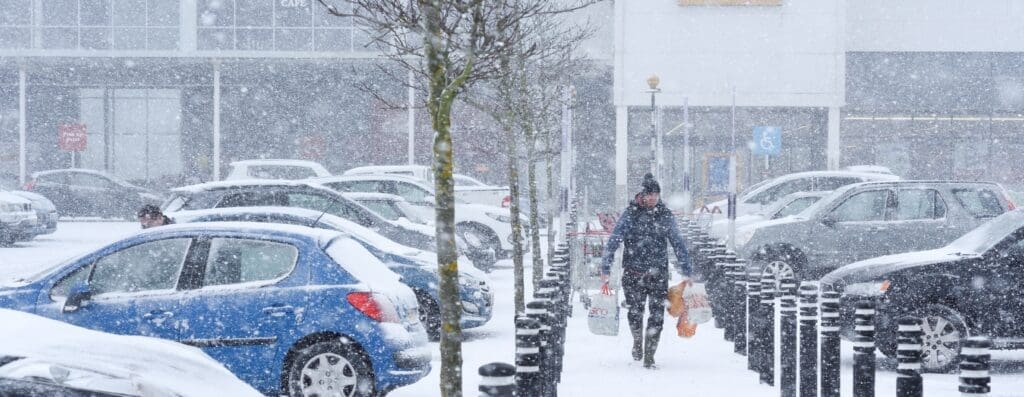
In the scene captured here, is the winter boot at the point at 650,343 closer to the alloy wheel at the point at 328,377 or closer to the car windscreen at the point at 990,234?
the car windscreen at the point at 990,234

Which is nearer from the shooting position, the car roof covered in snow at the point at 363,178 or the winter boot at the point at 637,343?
the winter boot at the point at 637,343

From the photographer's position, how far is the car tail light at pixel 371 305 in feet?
26.7

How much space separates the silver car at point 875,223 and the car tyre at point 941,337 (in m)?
5.65

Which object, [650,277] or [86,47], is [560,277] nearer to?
[650,277]

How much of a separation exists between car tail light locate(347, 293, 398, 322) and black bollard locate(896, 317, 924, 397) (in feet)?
11.0

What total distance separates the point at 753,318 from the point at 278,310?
12.5 feet

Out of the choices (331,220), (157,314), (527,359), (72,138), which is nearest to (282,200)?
(331,220)

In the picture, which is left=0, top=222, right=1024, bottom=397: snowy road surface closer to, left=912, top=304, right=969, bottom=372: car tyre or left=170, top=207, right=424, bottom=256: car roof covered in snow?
left=912, top=304, right=969, bottom=372: car tyre

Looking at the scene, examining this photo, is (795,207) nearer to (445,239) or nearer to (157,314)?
(157,314)

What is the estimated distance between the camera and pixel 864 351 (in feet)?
24.5

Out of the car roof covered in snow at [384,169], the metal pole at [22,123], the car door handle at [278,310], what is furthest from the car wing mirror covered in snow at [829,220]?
the metal pole at [22,123]

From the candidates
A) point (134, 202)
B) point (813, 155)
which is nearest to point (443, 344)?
point (134, 202)

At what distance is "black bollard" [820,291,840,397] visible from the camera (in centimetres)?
787

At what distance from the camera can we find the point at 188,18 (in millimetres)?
41219
